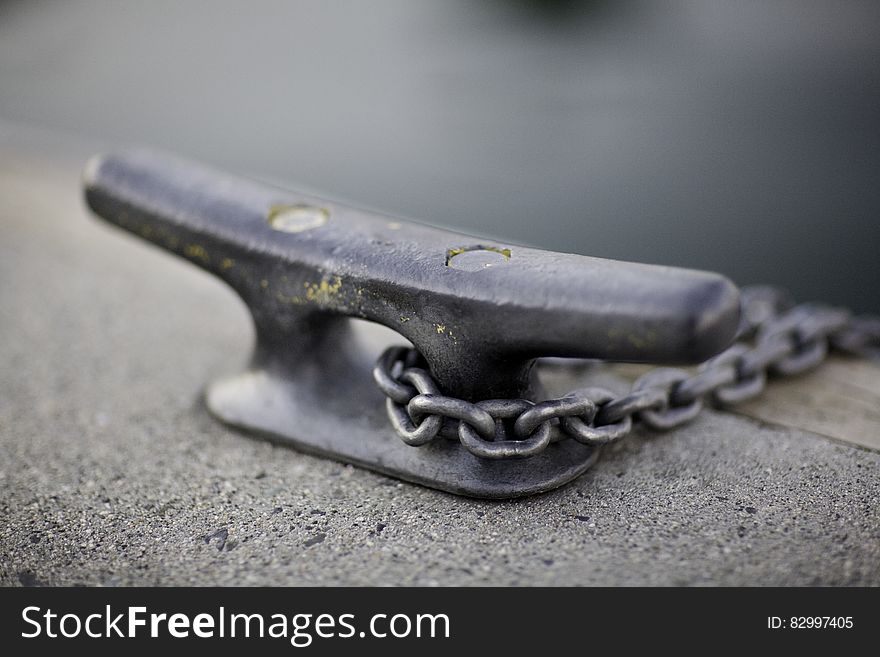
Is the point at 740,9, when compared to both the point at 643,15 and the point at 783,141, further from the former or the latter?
the point at 783,141

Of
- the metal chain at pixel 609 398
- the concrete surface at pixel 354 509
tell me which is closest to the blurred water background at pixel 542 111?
the metal chain at pixel 609 398

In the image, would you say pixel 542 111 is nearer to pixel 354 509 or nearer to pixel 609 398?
pixel 609 398

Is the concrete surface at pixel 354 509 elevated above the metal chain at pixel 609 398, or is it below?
below

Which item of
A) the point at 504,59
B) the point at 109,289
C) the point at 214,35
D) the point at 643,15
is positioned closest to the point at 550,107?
the point at 504,59

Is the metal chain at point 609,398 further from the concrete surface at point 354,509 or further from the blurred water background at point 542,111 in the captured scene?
the blurred water background at point 542,111

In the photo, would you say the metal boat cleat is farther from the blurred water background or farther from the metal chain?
the blurred water background

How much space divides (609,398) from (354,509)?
0.43 meters

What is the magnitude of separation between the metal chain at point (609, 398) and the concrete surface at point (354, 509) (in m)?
0.07

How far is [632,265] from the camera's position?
1135 mm

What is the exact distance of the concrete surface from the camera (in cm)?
114

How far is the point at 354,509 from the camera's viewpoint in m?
1.29

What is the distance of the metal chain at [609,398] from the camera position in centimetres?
119

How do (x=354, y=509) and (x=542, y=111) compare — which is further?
(x=542, y=111)

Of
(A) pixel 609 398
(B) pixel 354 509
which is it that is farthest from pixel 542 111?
(B) pixel 354 509
